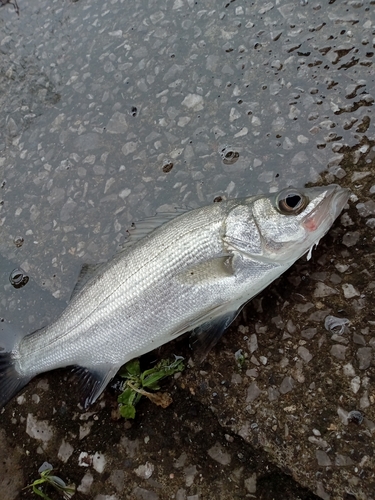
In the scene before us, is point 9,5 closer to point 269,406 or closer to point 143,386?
point 143,386

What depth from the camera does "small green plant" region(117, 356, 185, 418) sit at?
9.78 ft

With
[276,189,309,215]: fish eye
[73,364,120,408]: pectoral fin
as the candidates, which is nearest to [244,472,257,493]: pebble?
[73,364,120,408]: pectoral fin

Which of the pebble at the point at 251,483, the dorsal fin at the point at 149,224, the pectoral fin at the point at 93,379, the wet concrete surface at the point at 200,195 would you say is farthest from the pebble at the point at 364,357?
the pectoral fin at the point at 93,379

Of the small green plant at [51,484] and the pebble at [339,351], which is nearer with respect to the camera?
the pebble at [339,351]

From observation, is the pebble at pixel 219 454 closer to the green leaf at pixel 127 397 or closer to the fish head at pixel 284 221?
the green leaf at pixel 127 397

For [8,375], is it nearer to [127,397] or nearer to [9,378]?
[9,378]

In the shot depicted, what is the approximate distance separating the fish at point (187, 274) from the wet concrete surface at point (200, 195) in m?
0.29

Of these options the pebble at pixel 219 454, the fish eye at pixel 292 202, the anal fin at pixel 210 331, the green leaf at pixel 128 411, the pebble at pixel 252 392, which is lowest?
the pebble at pixel 219 454

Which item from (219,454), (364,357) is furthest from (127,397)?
(364,357)

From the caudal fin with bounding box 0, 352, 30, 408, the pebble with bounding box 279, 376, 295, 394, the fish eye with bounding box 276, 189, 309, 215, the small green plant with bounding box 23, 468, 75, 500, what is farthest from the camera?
the caudal fin with bounding box 0, 352, 30, 408

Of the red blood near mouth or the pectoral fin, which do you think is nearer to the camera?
the red blood near mouth

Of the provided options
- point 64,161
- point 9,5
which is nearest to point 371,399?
point 64,161

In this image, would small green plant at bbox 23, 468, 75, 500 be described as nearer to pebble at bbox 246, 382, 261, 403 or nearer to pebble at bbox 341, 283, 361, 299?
pebble at bbox 246, 382, 261, 403

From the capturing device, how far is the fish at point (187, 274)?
267 cm
